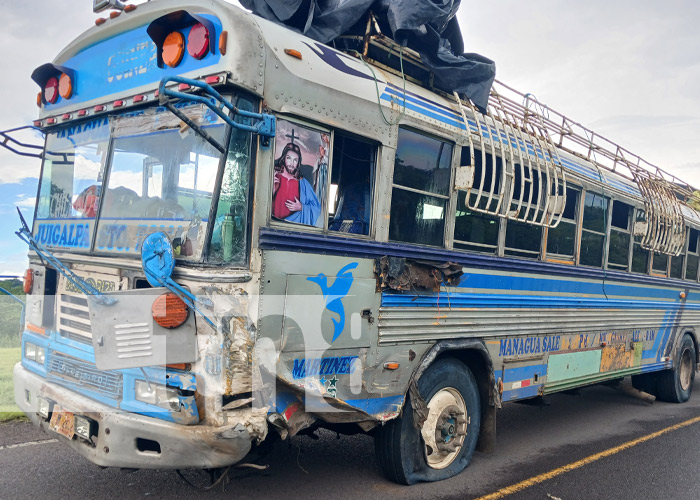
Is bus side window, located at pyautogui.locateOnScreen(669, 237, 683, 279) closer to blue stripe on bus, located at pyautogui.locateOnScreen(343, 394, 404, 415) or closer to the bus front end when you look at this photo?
blue stripe on bus, located at pyautogui.locateOnScreen(343, 394, 404, 415)

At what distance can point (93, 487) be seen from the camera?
4.14 metres

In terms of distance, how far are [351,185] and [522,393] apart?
257 centimetres

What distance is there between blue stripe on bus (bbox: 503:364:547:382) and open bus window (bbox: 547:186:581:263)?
111 centimetres

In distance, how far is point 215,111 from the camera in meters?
3.04

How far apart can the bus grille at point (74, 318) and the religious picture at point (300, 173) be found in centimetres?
143

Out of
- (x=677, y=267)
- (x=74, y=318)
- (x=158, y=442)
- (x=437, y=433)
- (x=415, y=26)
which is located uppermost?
(x=415, y=26)

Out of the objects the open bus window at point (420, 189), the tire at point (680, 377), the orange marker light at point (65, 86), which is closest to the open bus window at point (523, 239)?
the open bus window at point (420, 189)

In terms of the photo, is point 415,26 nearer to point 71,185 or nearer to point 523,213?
point 523,213

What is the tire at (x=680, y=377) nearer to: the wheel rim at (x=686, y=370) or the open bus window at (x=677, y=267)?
the wheel rim at (x=686, y=370)

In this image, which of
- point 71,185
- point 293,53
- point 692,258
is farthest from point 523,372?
point 692,258

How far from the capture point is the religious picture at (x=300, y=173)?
11.5ft

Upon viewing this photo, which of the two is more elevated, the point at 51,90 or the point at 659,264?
the point at 51,90

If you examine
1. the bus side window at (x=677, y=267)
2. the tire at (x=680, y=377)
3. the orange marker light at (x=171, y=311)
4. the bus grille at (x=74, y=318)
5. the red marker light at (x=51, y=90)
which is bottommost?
the tire at (x=680, y=377)

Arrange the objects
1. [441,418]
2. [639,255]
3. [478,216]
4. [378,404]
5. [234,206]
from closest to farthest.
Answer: [234,206]
[378,404]
[441,418]
[478,216]
[639,255]
